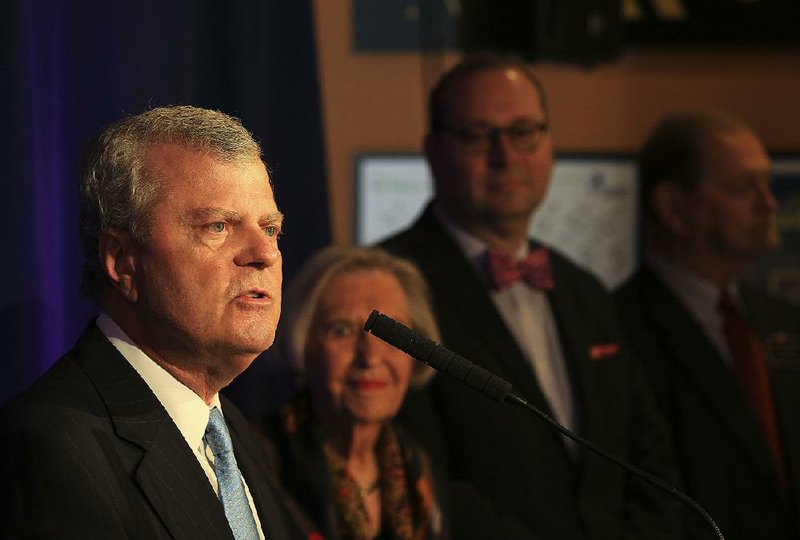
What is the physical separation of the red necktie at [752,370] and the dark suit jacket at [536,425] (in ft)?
1.35

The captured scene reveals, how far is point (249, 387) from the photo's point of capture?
9.09 feet

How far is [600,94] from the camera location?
3.92 m

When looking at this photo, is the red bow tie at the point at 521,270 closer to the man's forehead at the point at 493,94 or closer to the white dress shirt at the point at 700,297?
the man's forehead at the point at 493,94

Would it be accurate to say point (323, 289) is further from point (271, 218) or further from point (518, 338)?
point (271, 218)

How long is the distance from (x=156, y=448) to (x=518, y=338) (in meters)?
1.41

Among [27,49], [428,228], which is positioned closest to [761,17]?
[428,228]

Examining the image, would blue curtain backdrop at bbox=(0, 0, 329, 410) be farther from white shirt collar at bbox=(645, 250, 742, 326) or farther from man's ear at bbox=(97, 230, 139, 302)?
white shirt collar at bbox=(645, 250, 742, 326)

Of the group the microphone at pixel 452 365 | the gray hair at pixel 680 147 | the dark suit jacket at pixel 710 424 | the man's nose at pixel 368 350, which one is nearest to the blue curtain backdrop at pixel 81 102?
the man's nose at pixel 368 350

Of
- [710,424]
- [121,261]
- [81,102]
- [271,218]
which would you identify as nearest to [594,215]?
[710,424]

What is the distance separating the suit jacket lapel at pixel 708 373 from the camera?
3.22 meters

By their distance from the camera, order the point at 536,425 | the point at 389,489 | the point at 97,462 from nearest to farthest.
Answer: the point at 97,462, the point at 389,489, the point at 536,425

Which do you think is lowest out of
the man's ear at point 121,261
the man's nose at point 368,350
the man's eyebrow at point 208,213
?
the man's nose at point 368,350

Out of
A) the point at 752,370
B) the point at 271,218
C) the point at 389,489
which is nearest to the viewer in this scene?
the point at 271,218

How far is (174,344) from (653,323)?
1.85 metres
